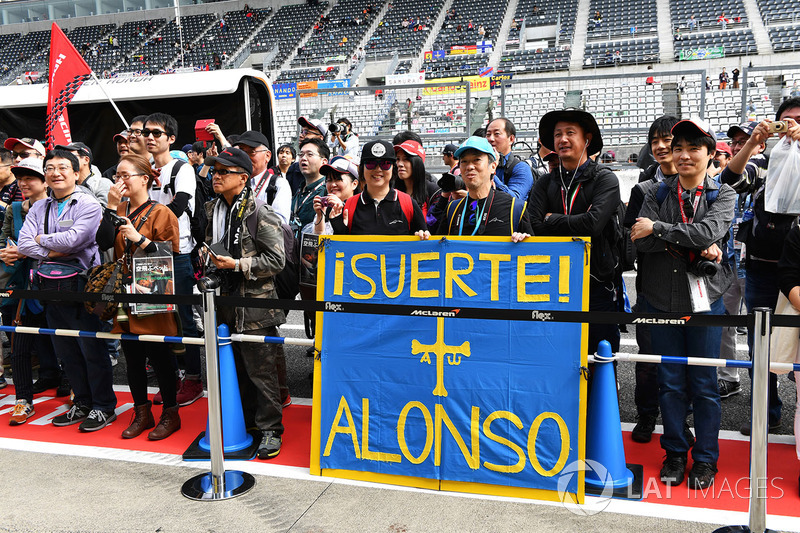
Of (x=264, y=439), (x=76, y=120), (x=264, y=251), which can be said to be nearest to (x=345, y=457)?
(x=264, y=439)

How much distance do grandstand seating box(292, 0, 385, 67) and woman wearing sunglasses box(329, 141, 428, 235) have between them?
3329 cm

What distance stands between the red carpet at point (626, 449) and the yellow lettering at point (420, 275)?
1.31 m

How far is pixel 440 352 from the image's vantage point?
3.57m

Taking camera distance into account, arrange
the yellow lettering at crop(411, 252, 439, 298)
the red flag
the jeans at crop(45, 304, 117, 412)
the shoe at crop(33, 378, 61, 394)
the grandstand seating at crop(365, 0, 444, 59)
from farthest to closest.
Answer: the grandstand seating at crop(365, 0, 444, 59)
the red flag
the shoe at crop(33, 378, 61, 394)
the jeans at crop(45, 304, 117, 412)
the yellow lettering at crop(411, 252, 439, 298)

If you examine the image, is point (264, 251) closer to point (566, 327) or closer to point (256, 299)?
point (256, 299)

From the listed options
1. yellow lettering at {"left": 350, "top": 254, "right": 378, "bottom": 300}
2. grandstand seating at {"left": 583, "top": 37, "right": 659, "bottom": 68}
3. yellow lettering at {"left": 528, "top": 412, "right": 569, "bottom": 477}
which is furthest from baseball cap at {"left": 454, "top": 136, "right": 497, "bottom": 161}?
grandstand seating at {"left": 583, "top": 37, "right": 659, "bottom": 68}

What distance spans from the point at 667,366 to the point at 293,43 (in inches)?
1541

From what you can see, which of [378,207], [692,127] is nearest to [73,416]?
[378,207]

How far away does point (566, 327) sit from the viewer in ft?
11.2

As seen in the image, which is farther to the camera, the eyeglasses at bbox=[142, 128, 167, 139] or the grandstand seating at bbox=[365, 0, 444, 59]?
the grandstand seating at bbox=[365, 0, 444, 59]

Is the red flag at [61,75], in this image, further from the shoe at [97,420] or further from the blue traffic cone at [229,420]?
the blue traffic cone at [229,420]

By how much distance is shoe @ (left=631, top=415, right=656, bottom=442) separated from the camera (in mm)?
4145

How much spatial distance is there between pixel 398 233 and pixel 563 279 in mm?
1104

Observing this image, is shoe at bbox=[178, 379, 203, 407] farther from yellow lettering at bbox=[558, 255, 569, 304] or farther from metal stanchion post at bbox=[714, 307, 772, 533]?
metal stanchion post at bbox=[714, 307, 772, 533]
